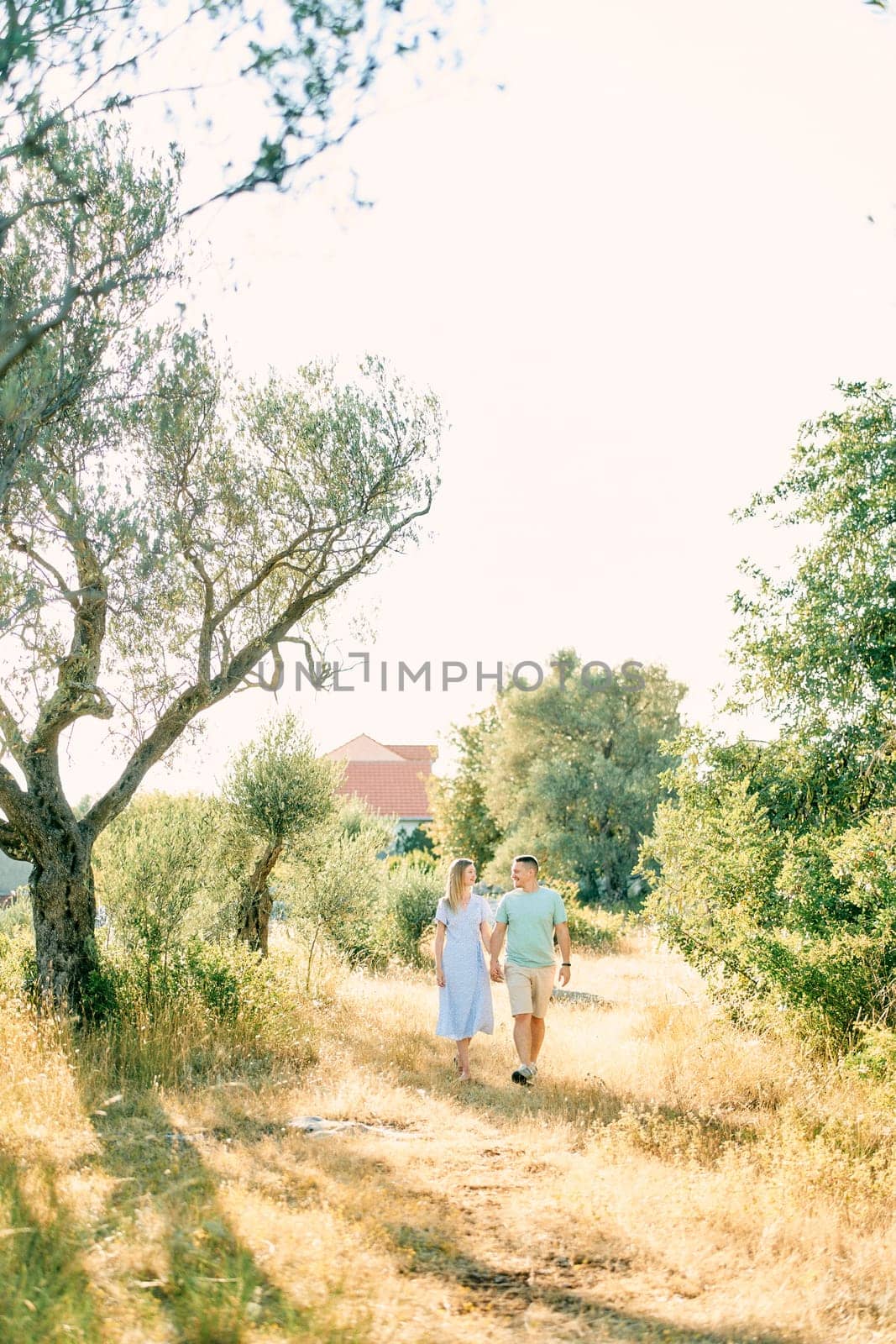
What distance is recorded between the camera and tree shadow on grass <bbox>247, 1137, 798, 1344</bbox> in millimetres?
4223

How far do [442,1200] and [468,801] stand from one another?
35225mm

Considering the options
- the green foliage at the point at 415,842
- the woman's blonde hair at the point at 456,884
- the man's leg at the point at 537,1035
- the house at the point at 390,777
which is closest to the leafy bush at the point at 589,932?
the man's leg at the point at 537,1035

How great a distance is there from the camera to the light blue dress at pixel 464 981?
30.7 feet

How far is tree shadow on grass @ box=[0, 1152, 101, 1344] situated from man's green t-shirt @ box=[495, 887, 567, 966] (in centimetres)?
447

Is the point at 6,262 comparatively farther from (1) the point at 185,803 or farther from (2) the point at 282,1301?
(1) the point at 185,803

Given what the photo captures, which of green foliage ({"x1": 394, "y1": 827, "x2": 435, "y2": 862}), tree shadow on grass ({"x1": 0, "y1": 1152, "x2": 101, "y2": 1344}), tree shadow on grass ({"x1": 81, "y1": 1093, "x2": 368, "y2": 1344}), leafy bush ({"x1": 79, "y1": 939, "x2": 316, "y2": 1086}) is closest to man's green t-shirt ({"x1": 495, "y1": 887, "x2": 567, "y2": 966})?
leafy bush ({"x1": 79, "y1": 939, "x2": 316, "y2": 1086})

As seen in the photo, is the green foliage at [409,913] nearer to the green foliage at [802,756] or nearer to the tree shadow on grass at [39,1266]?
the green foliage at [802,756]

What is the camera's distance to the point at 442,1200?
5.81 m

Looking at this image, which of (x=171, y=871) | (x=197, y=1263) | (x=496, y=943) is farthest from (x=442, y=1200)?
(x=171, y=871)

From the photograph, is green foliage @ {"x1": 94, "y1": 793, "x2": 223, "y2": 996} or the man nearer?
the man

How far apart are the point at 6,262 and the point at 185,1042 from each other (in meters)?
6.37

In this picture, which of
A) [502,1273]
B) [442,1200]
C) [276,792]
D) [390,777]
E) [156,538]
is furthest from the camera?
[390,777]

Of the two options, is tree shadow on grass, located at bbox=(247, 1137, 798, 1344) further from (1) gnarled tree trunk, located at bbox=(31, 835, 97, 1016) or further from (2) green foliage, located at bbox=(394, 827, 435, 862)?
(2) green foliage, located at bbox=(394, 827, 435, 862)

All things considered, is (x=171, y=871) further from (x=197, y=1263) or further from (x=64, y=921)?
(x=197, y=1263)
